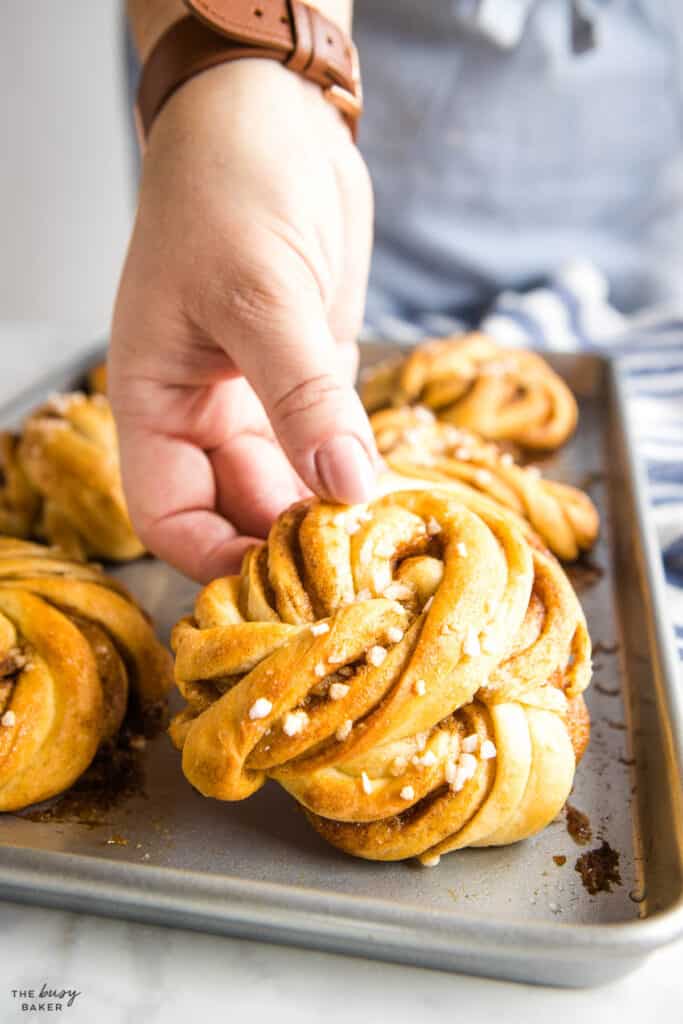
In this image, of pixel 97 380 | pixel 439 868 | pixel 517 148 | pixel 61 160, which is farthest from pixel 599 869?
pixel 61 160

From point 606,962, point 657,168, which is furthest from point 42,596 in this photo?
point 657,168

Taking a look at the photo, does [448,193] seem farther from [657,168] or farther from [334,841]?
[334,841]

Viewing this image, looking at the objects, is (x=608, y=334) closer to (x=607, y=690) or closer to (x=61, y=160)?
(x=607, y=690)

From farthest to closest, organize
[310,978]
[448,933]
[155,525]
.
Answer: [155,525]
[310,978]
[448,933]

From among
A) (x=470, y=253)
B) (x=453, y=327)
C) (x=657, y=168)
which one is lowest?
(x=453, y=327)

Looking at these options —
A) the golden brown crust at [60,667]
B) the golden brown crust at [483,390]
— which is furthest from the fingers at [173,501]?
the golden brown crust at [483,390]

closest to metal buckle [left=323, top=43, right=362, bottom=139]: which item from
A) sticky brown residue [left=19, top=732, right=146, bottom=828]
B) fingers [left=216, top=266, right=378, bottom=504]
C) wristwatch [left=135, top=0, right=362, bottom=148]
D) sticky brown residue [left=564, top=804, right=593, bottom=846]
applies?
wristwatch [left=135, top=0, right=362, bottom=148]
